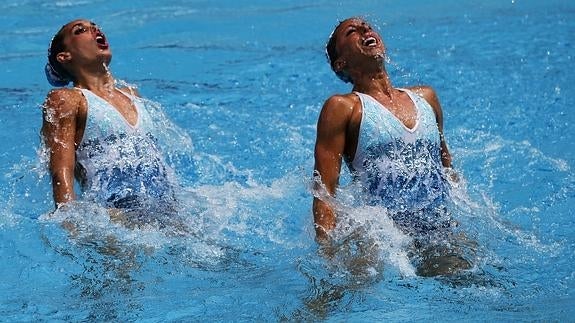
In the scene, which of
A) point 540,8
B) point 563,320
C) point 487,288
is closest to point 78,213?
point 487,288

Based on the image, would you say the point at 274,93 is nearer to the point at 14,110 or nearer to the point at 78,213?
the point at 14,110

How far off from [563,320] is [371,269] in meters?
0.77

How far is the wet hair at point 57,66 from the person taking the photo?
5098 millimetres

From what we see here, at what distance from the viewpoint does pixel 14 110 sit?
296 inches

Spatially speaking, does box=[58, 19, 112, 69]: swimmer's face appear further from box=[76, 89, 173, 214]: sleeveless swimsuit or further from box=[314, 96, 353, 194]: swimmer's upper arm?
box=[314, 96, 353, 194]: swimmer's upper arm

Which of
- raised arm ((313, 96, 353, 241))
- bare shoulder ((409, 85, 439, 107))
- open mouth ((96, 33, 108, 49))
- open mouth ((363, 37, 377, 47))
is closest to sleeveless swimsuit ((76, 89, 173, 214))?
open mouth ((96, 33, 108, 49))

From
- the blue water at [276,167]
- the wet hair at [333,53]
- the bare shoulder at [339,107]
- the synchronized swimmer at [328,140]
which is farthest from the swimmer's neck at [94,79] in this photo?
the bare shoulder at [339,107]

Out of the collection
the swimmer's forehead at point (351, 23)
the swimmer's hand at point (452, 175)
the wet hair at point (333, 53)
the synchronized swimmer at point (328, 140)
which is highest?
the swimmer's forehead at point (351, 23)

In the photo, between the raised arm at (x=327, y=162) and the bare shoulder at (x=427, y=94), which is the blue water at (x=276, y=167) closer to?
the raised arm at (x=327, y=162)

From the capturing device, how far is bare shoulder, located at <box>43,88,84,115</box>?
4770 millimetres

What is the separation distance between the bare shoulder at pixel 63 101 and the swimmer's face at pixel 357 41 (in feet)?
3.85

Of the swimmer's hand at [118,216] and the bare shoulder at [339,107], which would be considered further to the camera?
the swimmer's hand at [118,216]

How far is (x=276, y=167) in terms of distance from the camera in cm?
663

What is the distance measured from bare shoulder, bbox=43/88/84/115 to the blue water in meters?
0.36
